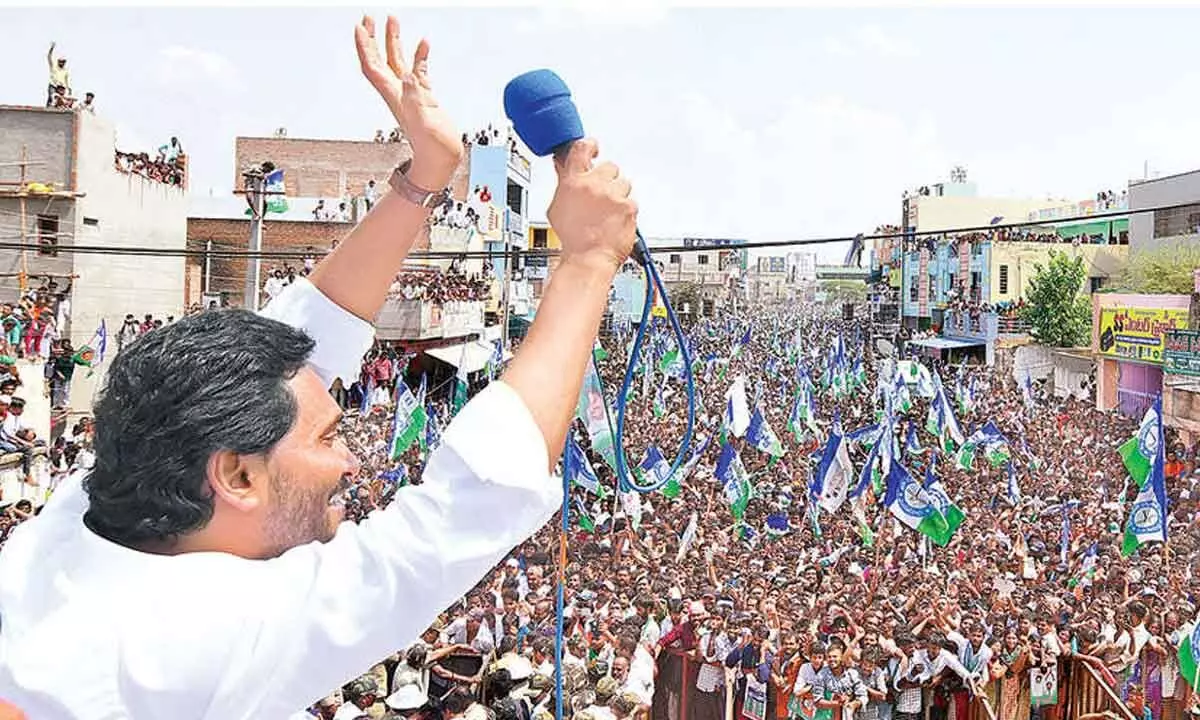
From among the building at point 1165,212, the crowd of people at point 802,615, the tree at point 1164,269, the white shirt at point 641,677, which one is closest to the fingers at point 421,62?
the crowd of people at point 802,615

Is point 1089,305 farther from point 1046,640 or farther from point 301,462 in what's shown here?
point 301,462

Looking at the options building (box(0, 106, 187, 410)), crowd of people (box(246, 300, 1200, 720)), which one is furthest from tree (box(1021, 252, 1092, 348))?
building (box(0, 106, 187, 410))

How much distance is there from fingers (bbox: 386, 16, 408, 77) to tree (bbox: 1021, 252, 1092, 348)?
3924 centimetres

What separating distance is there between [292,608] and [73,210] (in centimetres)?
1812

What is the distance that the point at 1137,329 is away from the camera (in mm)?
23891

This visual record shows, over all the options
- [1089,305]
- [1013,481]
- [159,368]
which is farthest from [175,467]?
[1089,305]

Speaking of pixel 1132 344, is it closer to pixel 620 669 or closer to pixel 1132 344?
pixel 1132 344

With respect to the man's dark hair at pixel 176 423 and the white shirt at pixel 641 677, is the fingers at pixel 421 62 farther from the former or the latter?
the white shirt at pixel 641 677

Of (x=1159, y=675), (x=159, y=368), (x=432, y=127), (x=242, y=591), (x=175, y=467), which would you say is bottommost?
(x=1159, y=675)

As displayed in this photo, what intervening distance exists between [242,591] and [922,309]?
56.4 metres

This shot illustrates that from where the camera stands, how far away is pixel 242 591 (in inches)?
54.2

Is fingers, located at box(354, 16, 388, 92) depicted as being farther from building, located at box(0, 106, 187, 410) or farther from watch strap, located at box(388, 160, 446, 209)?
building, located at box(0, 106, 187, 410)

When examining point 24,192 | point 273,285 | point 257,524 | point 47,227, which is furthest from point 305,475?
point 273,285

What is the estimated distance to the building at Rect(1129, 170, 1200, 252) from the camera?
107ft
